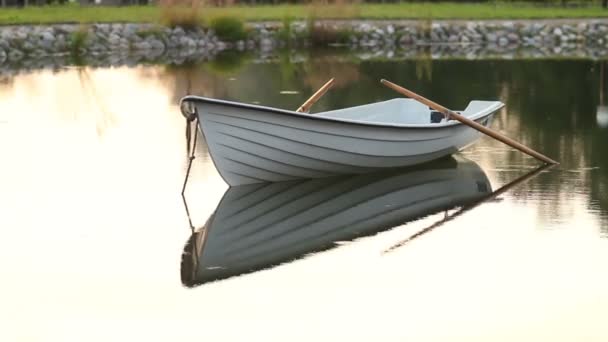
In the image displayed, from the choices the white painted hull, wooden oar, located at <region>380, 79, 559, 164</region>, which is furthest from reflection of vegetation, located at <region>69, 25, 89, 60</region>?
wooden oar, located at <region>380, 79, 559, 164</region>

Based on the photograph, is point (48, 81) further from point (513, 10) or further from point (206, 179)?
point (513, 10)

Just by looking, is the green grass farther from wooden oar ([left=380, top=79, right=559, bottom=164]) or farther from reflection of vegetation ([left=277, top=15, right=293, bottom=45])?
wooden oar ([left=380, top=79, right=559, bottom=164])

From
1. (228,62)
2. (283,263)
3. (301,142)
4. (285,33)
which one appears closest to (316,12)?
(285,33)

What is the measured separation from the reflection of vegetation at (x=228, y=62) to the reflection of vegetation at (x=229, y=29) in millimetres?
1062

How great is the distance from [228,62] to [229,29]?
520 centimetres

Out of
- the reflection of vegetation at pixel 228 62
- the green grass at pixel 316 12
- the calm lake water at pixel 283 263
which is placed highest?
the green grass at pixel 316 12

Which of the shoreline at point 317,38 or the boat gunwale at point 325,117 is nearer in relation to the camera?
the boat gunwale at point 325,117

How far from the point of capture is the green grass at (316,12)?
35.4 m

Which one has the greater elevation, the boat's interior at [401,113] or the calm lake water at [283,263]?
the boat's interior at [401,113]

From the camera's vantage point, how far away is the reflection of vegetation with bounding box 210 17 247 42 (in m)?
34.2

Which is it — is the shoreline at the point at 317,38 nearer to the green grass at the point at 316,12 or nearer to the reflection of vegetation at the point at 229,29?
the reflection of vegetation at the point at 229,29

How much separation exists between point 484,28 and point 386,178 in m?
23.0

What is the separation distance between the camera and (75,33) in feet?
105

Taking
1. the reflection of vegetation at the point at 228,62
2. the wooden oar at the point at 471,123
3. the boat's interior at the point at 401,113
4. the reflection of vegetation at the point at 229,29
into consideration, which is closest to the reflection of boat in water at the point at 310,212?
the wooden oar at the point at 471,123
